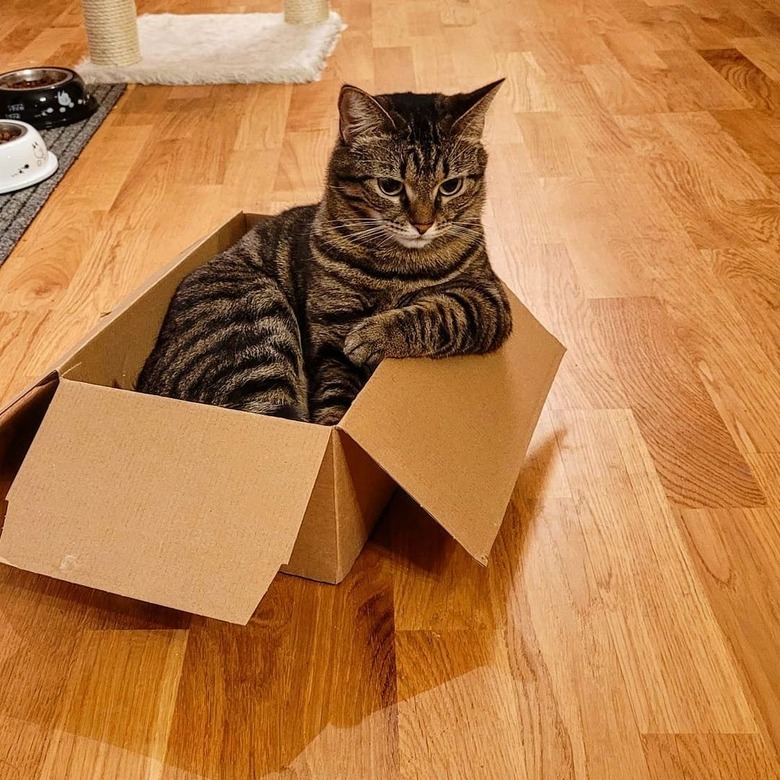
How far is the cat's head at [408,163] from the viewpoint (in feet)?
4.09

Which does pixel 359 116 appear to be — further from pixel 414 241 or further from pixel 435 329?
pixel 435 329

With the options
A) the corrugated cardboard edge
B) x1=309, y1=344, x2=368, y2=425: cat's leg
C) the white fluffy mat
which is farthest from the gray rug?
x1=309, y1=344, x2=368, y2=425: cat's leg

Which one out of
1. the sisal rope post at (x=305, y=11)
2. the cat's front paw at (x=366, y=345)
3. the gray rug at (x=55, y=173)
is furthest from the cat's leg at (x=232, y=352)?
the sisal rope post at (x=305, y=11)

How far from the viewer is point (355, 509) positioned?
3.67 ft

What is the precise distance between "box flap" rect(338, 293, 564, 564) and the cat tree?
239 cm

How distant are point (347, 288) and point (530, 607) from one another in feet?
1.72

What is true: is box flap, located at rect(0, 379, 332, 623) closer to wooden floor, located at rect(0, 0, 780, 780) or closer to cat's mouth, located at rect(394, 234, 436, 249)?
wooden floor, located at rect(0, 0, 780, 780)

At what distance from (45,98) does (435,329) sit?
1974mm

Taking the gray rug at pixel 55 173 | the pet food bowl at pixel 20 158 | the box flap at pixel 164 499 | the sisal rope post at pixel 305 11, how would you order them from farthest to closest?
the sisal rope post at pixel 305 11, the pet food bowl at pixel 20 158, the gray rug at pixel 55 173, the box flap at pixel 164 499

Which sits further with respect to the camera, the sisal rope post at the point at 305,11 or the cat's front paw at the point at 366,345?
the sisal rope post at the point at 305,11

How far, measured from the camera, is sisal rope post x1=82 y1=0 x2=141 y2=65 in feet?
9.92

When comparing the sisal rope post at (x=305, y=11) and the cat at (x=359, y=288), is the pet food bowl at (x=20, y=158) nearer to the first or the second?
the cat at (x=359, y=288)

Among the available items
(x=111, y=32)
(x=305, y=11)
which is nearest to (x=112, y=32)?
(x=111, y=32)

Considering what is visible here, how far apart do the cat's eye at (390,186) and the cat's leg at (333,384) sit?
24 centimetres
